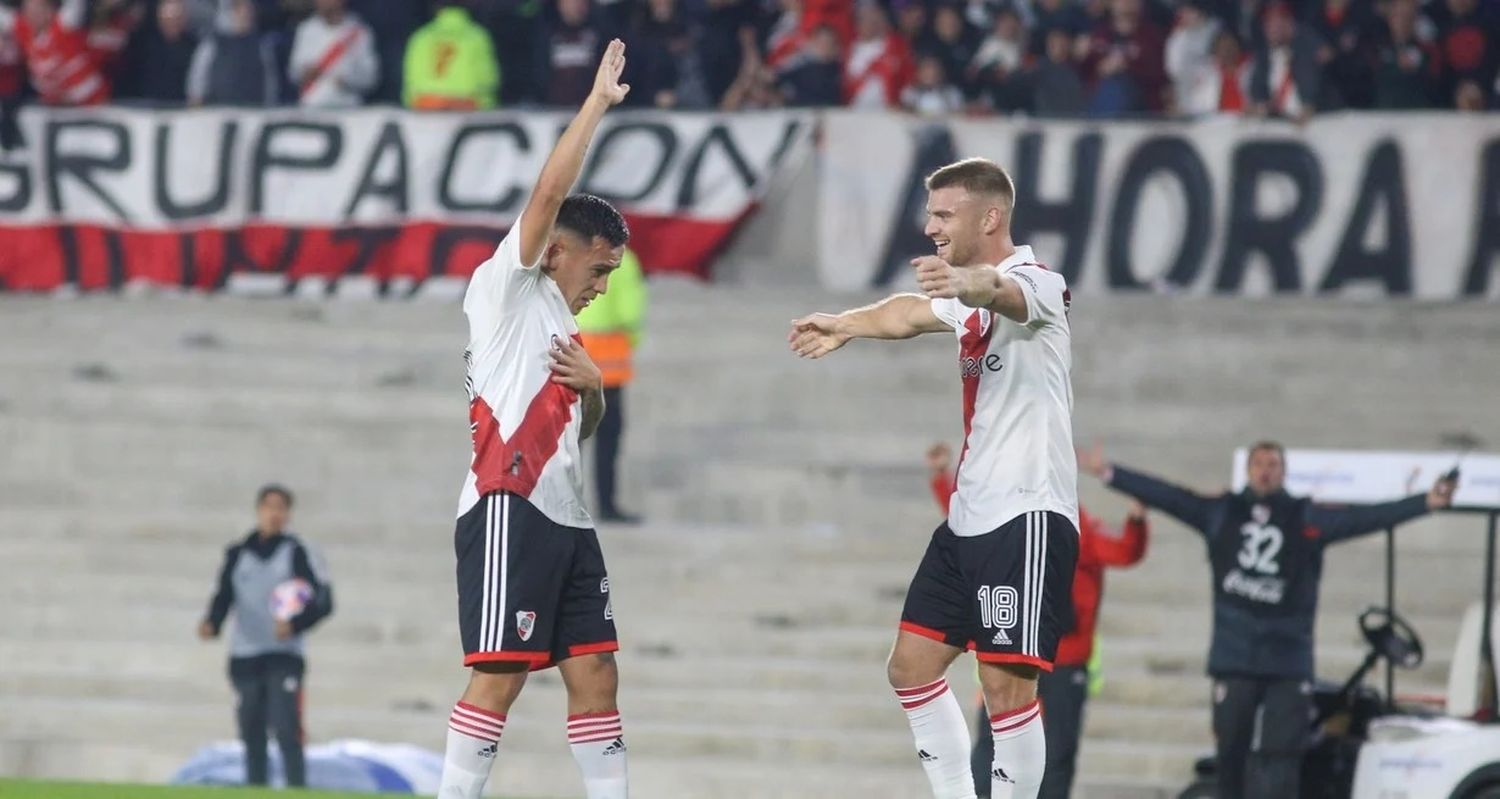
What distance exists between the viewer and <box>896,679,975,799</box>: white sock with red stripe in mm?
7875

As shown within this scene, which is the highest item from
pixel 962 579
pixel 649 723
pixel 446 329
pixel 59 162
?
pixel 59 162

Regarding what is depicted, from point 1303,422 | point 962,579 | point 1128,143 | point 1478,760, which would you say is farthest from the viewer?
point 1128,143

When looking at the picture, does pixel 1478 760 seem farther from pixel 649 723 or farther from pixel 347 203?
pixel 347 203

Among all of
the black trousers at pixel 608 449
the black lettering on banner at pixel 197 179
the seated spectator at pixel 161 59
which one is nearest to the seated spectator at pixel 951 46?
the black trousers at pixel 608 449

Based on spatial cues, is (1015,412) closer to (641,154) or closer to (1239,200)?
(1239,200)

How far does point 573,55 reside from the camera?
1967cm

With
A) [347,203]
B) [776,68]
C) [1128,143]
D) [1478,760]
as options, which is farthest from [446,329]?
[1478,760]

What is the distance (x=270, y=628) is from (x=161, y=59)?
8386 millimetres

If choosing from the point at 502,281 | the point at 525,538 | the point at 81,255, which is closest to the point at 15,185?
the point at 81,255

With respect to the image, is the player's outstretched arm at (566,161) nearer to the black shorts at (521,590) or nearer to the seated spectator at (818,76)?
the black shorts at (521,590)

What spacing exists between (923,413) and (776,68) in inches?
147

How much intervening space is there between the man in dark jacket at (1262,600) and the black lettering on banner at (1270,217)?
276 inches

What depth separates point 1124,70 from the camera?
19250 mm

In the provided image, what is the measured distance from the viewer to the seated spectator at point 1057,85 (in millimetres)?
19094
